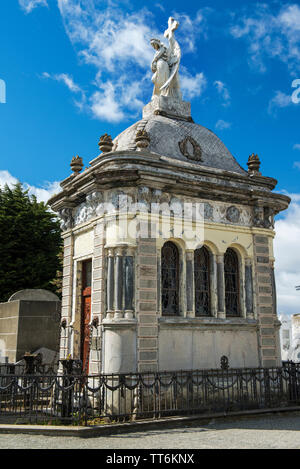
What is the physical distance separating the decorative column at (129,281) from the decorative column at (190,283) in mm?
1762

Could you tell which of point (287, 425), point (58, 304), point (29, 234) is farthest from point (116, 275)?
A: point (29, 234)

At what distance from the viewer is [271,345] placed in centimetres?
1329

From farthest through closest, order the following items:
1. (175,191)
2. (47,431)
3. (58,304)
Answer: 1. (58,304)
2. (175,191)
3. (47,431)

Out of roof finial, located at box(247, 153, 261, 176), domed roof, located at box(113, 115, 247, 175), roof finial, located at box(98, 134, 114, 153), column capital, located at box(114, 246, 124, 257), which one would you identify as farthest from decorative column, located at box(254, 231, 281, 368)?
roof finial, located at box(98, 134, 114, 153)

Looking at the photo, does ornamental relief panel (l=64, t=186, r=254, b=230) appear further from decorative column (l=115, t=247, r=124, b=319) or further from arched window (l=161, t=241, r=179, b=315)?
decorative column (l=115, t=247, r=124, b=319)

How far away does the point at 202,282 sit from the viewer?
1290cm

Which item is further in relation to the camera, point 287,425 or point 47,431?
point 287,425

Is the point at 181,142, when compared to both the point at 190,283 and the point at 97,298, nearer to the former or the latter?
the point at 190,283

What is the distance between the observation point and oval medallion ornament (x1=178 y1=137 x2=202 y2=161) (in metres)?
13.5

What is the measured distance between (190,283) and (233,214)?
2.66 meters

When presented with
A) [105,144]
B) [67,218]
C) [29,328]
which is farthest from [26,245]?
[105,144]

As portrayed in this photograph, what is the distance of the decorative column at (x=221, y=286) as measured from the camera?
1271 centimetres
